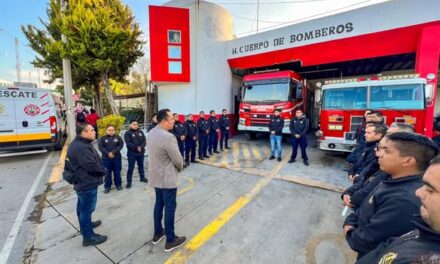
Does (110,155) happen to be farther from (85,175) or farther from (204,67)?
(204,67)

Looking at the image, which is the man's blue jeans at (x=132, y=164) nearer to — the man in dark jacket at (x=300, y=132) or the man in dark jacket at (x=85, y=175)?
the man in dark jacket at (x=85, y=175)

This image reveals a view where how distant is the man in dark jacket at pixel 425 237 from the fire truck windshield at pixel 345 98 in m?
6.20

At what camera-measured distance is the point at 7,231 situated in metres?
3.20

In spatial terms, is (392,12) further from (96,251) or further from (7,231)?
(7,231)

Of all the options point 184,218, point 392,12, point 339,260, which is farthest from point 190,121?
point 392,12

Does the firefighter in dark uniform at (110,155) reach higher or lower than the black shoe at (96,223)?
higher

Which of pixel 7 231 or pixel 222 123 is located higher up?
pixel 222 123

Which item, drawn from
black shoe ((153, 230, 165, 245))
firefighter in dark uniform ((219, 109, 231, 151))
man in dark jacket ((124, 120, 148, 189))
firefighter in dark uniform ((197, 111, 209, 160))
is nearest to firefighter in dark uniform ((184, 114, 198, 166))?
firefighter in dark uniform ((197, 111, 209, 160))

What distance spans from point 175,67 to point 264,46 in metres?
4.32

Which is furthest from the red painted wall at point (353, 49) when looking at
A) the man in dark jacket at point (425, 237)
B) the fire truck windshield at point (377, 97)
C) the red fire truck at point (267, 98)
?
the man in dark jacket at point (425, 237)

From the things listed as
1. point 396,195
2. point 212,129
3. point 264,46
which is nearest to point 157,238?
point 396,195

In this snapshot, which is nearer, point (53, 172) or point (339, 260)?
point (339, 260)

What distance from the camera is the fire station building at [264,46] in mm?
7078

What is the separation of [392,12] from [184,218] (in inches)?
364
